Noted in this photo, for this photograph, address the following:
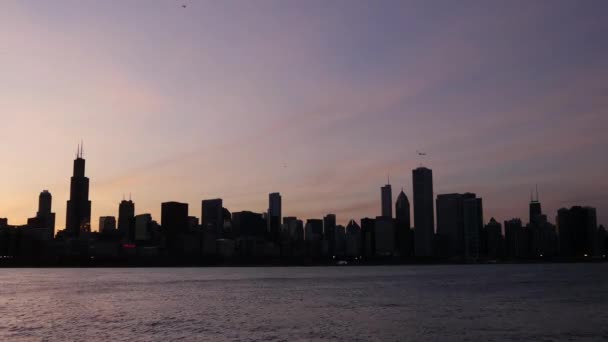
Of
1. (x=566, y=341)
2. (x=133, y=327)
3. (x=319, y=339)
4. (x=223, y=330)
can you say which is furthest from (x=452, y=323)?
(x=133, y=327)

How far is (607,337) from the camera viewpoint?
212ft

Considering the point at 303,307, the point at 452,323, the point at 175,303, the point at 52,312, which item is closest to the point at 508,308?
the point at 452,323

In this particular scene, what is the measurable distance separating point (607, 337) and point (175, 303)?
243 feet

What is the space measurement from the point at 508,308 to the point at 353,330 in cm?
3796

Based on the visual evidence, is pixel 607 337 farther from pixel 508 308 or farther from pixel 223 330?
pixel 223 330

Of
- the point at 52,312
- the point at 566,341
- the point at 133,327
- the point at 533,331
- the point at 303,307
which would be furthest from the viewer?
the point at 303,307

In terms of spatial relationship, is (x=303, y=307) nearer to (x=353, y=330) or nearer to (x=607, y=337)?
(x=353, y=330)

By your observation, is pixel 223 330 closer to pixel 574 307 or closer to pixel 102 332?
pixel 102 332

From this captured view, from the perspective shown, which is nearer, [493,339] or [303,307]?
[493,339]

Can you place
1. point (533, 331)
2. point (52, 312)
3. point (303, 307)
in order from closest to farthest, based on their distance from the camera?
point (533, 331) < point (52, 312) < point (303, 307)

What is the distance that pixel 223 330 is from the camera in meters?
72.4

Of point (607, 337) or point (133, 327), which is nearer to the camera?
point (607, 337)

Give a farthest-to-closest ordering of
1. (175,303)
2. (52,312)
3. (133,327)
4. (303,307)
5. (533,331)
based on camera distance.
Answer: (175,303) → (303,307) → (52,312) → (133,327) → (533,331)

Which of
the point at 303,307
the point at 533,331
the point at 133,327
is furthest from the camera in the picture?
the point at 303,307
